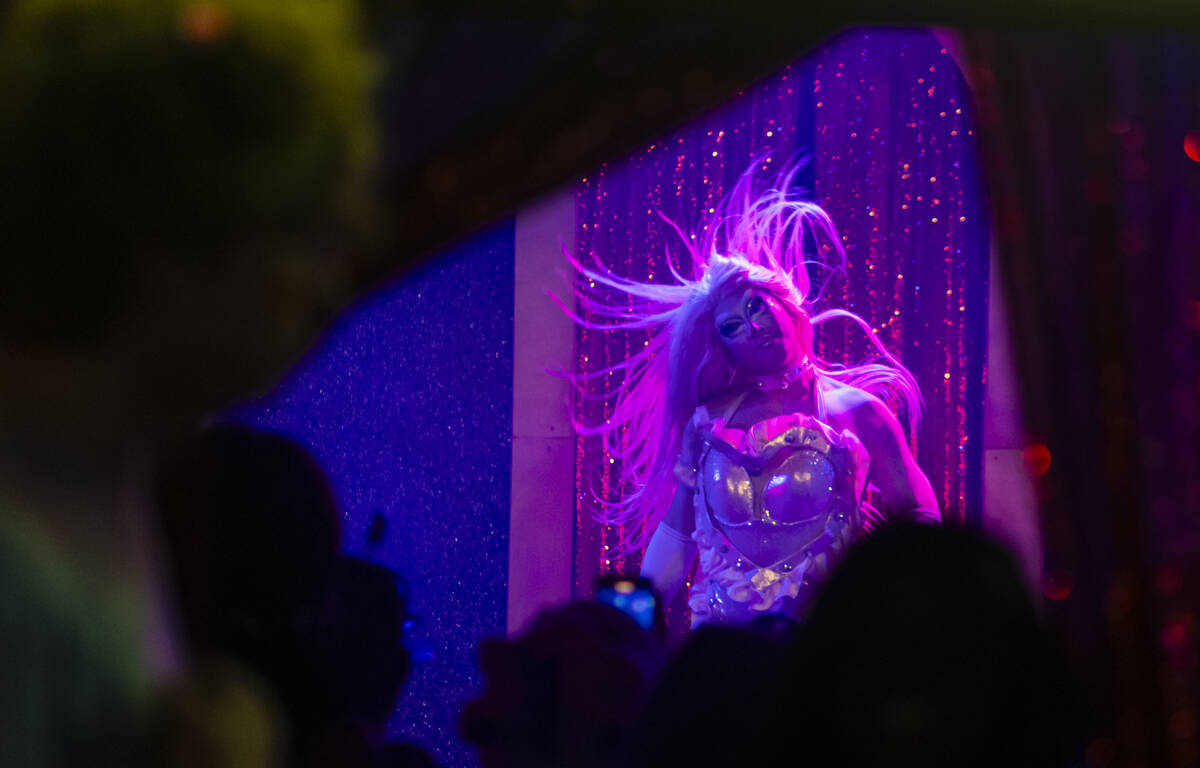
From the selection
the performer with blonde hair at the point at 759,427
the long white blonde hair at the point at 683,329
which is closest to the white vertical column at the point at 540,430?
the long white blonde hair at the point at 683,329

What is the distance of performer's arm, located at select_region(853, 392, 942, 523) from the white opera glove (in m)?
0.53

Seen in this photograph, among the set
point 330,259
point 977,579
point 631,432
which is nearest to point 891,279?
point 631,432

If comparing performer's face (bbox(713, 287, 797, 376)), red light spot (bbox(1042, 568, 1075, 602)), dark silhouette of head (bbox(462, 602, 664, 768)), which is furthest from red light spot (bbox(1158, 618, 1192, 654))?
performer's face (bbox(713, 287, 797, 376))

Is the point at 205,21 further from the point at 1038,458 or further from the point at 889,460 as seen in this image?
the point at 889,460

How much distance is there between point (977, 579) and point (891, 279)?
2.18 meters

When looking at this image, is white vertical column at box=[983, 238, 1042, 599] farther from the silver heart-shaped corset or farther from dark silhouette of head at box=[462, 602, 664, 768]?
dark silhouette of head at box=[462, 602, 664, 768]

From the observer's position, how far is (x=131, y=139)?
414 millimetres

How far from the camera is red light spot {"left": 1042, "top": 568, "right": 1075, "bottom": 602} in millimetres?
1144

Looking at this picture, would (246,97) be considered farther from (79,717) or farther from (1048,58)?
(1048,58)

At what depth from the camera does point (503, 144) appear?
1.02 meters

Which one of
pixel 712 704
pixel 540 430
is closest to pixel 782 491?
pixel 540 430

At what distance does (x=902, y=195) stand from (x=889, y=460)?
2.77 feet

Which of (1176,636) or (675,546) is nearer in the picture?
(1176,636)

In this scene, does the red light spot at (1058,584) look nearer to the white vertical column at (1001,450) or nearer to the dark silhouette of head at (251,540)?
the dark silhouette of head at (251,540)
